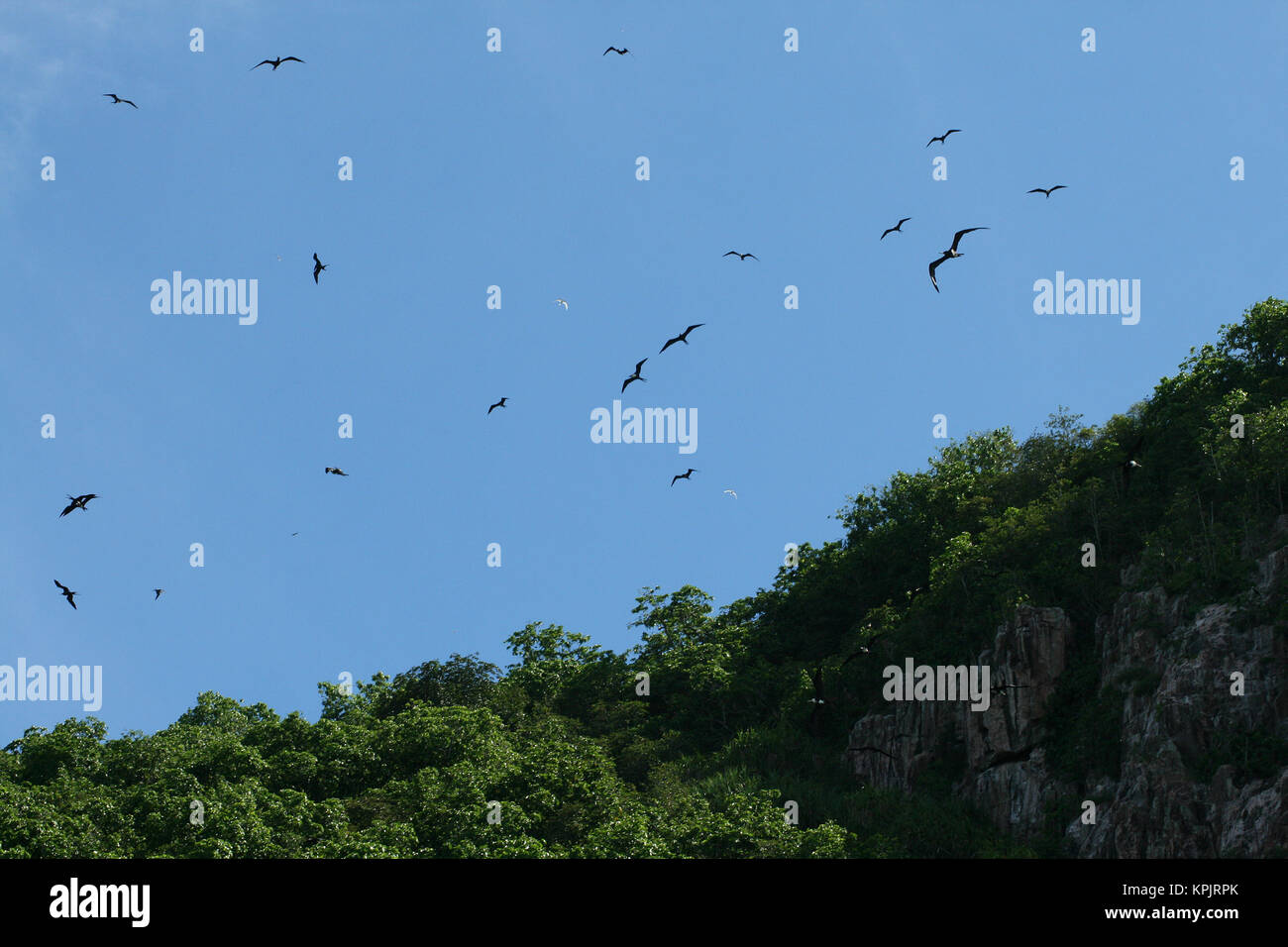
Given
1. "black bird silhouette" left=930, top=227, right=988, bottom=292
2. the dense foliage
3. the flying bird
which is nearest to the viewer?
"black bird silhouette" left=930, top=227, right=988, bottom=292

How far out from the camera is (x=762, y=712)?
238 ft

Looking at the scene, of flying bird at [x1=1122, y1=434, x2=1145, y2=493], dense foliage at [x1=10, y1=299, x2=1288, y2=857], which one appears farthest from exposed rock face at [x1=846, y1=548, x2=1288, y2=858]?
flying bird at [x1=1122, y1=434, x2=1145, y2=493]

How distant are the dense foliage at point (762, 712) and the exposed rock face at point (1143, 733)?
0.90 m

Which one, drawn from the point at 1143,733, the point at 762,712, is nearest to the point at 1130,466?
the point at 1143,733

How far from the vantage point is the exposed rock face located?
49.7 m

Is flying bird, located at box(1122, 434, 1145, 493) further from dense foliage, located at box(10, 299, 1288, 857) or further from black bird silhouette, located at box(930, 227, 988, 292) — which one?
black bird silhouette, located at box(930, 227, 988, 292)

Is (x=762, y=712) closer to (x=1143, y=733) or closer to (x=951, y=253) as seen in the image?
(x=1143, y=733)

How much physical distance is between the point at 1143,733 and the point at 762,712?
2270cm

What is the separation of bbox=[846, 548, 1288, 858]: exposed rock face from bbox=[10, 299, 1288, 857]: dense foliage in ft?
2.96

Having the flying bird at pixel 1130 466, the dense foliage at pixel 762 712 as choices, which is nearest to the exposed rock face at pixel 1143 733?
the dense foliage at pixel 762 712
